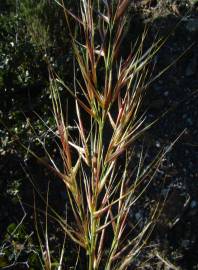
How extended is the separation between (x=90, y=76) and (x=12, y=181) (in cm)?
230

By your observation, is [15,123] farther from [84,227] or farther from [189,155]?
[84,227]

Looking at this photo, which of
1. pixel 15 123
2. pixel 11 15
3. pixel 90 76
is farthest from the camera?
pixel 11 15

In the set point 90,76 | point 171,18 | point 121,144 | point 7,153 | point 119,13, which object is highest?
point 119,13

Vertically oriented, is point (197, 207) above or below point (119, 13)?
below

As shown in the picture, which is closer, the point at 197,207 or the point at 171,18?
the point at 197,207

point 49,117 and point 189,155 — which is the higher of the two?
point 49,117

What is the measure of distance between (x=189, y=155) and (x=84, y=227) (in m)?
2.29

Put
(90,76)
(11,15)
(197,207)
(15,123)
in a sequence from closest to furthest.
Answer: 1. (90,76)
2. (197,207)
3. (15,123)
4. (11,15)

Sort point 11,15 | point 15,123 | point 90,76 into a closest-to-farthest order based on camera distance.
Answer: point 90,76 → point 15,123 → point 11,15

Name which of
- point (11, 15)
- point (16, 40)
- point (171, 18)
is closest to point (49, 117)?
point (16, 40)

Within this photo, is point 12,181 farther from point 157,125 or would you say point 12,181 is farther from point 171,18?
point 171,18

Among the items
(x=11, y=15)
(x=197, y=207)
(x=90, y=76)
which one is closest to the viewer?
(x=90, y=76)

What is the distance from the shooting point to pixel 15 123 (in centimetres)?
354

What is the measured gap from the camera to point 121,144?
1199mm
